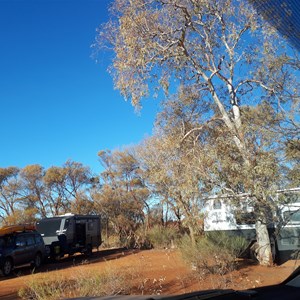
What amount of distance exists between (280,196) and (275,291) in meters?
9.00

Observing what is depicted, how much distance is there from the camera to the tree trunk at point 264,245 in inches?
575

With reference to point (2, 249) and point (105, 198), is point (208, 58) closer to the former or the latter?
point (2, 249)

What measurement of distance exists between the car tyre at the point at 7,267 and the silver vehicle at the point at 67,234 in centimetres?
477

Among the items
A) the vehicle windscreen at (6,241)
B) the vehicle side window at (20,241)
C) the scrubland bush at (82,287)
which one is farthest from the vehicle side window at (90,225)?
the scrubland bush at (82,287)

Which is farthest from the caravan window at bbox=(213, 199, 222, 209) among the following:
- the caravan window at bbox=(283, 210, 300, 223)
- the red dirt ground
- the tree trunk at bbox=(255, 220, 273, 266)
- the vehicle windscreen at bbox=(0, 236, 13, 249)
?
the vehicle windscreen at bbox=(0, 236, 13, 249)

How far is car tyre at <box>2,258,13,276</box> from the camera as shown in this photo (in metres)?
17.2

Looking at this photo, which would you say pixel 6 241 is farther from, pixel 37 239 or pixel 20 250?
pixel 37 239

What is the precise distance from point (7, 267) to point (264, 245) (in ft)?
35.1

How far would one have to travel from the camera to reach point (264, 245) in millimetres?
14805

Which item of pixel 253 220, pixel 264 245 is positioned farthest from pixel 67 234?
pixel 253 220

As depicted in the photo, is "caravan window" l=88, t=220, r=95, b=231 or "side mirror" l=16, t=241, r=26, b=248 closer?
"side mirror" l=16, t=241, r=26, b=248

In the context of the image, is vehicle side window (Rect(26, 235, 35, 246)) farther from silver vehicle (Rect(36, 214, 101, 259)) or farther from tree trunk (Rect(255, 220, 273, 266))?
tree trunk (Rect(255, 220, 273, 266))

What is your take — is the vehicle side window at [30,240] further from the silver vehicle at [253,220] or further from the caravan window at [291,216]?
the caravan window at [291,216]

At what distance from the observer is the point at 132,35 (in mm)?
14062
